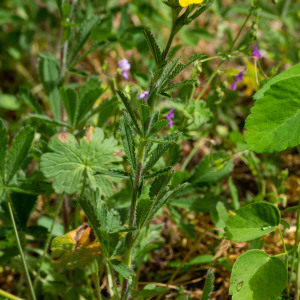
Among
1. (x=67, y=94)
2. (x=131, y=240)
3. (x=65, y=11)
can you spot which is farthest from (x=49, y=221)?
(x=65, y=11)

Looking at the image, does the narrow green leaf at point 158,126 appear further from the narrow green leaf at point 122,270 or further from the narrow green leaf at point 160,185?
the narrow green leaf at point 122,270

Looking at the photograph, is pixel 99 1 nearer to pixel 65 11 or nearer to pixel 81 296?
pixel 65 11

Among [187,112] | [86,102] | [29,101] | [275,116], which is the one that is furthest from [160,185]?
[29,101]

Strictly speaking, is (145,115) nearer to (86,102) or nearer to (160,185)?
(160,185)

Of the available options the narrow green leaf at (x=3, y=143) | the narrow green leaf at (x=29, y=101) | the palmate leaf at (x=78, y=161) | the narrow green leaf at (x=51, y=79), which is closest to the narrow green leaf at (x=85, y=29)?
the narrow green leaf at (x=51, y=79)

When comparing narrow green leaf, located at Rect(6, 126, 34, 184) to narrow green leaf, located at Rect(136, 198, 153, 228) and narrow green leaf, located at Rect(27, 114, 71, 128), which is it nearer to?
narrow green leaf, located at Rect(27, 114, 71, 128)
